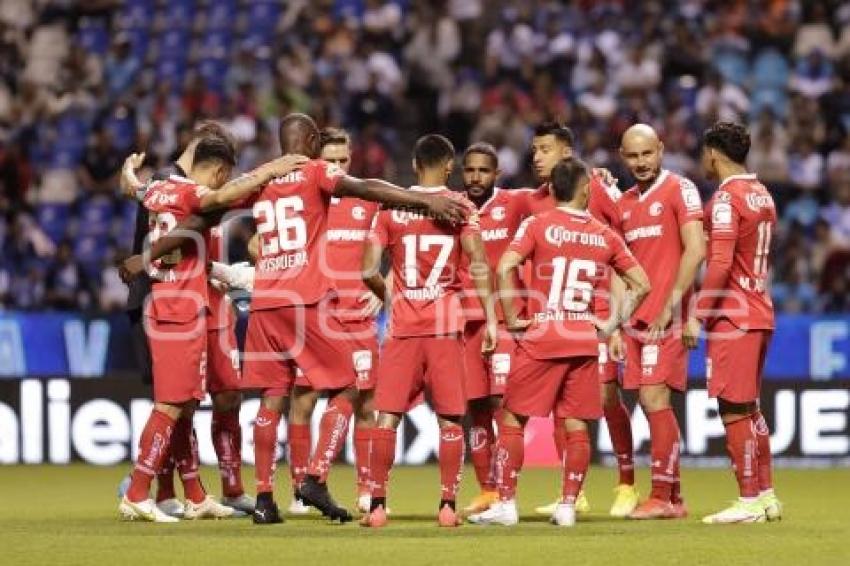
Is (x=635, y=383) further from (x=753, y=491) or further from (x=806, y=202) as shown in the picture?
(x=806, y=202)

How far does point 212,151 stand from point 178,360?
128cm

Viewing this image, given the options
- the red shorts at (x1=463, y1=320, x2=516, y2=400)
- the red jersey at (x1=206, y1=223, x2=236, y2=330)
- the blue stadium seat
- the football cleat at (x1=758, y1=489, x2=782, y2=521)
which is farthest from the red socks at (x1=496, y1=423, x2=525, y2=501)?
the blue stadium seat

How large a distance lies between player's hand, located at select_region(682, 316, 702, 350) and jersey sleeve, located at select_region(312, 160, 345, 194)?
220cm

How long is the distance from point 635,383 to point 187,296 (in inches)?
112

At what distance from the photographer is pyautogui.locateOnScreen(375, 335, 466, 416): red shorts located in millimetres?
11328

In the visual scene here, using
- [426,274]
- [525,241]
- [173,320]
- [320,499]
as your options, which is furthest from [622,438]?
[173,320]

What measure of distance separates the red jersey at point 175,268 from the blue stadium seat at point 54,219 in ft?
36.6

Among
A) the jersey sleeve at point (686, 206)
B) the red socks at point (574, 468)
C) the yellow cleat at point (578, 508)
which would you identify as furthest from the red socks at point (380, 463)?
the jersey sleeve at point (686, 206)

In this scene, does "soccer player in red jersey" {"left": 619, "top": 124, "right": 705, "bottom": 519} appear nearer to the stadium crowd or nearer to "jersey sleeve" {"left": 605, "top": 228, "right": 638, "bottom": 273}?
"jersey sleeve" {"left": 605, "top": 228, "right": 638, "bottom": 273}

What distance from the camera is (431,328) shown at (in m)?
11.3

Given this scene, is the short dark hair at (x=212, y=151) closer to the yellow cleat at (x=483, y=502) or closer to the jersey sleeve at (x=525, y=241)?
the jersey sleeve at (x=525, y=241)

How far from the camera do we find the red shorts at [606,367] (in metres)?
12.5

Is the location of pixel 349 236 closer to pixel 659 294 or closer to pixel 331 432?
pixel 331 432

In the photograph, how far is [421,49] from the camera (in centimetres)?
2402
